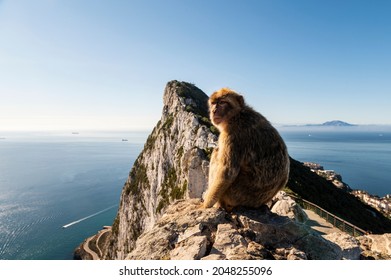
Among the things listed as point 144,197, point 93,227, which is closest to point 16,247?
point 93,227

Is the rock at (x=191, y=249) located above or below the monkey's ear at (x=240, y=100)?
below

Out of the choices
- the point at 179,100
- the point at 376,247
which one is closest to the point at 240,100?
the point at 376,247

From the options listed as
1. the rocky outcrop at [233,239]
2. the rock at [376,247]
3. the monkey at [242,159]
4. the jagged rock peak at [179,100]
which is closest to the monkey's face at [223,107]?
the monkey at [242,159]

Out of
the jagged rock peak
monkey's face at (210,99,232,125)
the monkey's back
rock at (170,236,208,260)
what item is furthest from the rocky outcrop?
the jagged rock peak

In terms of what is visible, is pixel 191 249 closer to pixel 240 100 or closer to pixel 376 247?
pixel 240 100

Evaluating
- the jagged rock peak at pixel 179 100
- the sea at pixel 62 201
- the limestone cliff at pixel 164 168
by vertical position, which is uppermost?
the jagged rock peak at pixel 179 100

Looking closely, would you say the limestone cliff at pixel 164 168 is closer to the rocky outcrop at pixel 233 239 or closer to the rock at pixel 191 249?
the rocky outcrop at pixel 233 239

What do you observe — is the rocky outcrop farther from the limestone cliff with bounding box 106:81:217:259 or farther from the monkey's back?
the limestone cliff with bounding box 106:81:217:259

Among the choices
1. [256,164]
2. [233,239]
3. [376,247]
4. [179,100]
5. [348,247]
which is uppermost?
[179,100]

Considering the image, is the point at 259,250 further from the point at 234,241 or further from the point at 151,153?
the point at 151,153
